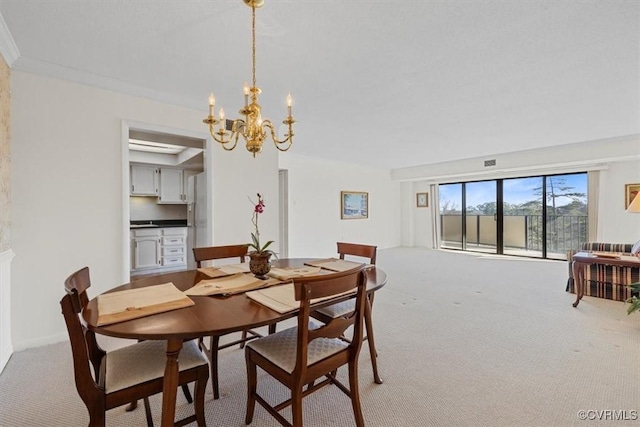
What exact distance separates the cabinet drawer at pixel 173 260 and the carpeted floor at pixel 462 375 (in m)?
3.23

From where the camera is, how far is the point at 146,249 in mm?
5316

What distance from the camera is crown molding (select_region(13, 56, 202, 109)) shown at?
2.31 meters

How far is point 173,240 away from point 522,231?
771cm

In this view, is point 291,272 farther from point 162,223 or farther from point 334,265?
point 162,223

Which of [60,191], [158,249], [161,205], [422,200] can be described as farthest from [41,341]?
[422,200]

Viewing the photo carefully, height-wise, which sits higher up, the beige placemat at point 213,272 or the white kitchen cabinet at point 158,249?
the beige placemat at point 213,272

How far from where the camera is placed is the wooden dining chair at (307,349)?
48.0 inches

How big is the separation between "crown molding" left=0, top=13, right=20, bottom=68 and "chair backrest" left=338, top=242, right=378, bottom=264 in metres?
2.78

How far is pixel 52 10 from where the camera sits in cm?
173

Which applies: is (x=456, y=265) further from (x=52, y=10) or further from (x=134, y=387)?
(x=52, y=10)

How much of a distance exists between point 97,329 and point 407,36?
2363 mm

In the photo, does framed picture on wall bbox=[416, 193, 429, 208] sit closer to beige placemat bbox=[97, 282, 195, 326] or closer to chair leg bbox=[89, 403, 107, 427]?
beige placemat bbox=[97, 282, 195, 326]

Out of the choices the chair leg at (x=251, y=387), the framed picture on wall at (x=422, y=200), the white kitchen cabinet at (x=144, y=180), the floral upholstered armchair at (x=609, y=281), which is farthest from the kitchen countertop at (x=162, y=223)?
the floral upholstered armchair at (x=609, y=281)

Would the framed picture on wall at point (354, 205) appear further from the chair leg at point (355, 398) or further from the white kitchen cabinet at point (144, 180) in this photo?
the chair leg at point (355, 398)
